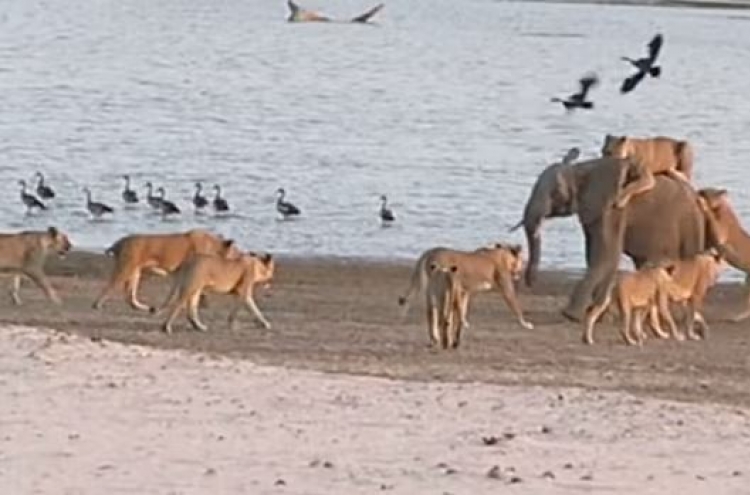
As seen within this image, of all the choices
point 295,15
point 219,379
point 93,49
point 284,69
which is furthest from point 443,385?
point 295,15

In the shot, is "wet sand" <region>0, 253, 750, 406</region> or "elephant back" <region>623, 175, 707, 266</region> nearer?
"wet sand" <region>0, 253, 750, 406</region>

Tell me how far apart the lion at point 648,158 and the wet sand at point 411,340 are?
1092 millimetres

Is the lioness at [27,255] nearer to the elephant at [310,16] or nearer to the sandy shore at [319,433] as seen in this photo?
the sandy shore at [319,433]

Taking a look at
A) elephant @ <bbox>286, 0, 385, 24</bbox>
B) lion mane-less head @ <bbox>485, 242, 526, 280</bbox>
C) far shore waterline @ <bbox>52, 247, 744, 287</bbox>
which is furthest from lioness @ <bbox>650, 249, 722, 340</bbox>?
elephant @ <bbox>286, 0, 385, 24</bbox>

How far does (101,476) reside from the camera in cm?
1081

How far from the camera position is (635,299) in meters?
17.5

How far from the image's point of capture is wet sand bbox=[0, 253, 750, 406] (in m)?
15.0

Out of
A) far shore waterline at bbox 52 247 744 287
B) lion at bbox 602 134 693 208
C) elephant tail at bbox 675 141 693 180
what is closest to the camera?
lion at bbox 602 134 693 208

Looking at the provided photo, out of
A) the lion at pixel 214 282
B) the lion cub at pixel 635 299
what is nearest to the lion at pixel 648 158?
the lion cub at pixel 635 299

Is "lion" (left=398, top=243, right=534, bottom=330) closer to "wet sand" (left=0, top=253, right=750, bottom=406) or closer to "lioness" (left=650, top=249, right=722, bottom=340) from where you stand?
"wet sand" (left=0, top=253, right=750, bottom=406)

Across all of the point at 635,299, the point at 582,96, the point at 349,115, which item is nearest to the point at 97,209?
the point at 582,96

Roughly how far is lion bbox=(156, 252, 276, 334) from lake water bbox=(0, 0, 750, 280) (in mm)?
7456

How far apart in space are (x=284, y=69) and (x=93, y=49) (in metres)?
8.57

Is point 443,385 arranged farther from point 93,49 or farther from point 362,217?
point 93,49
